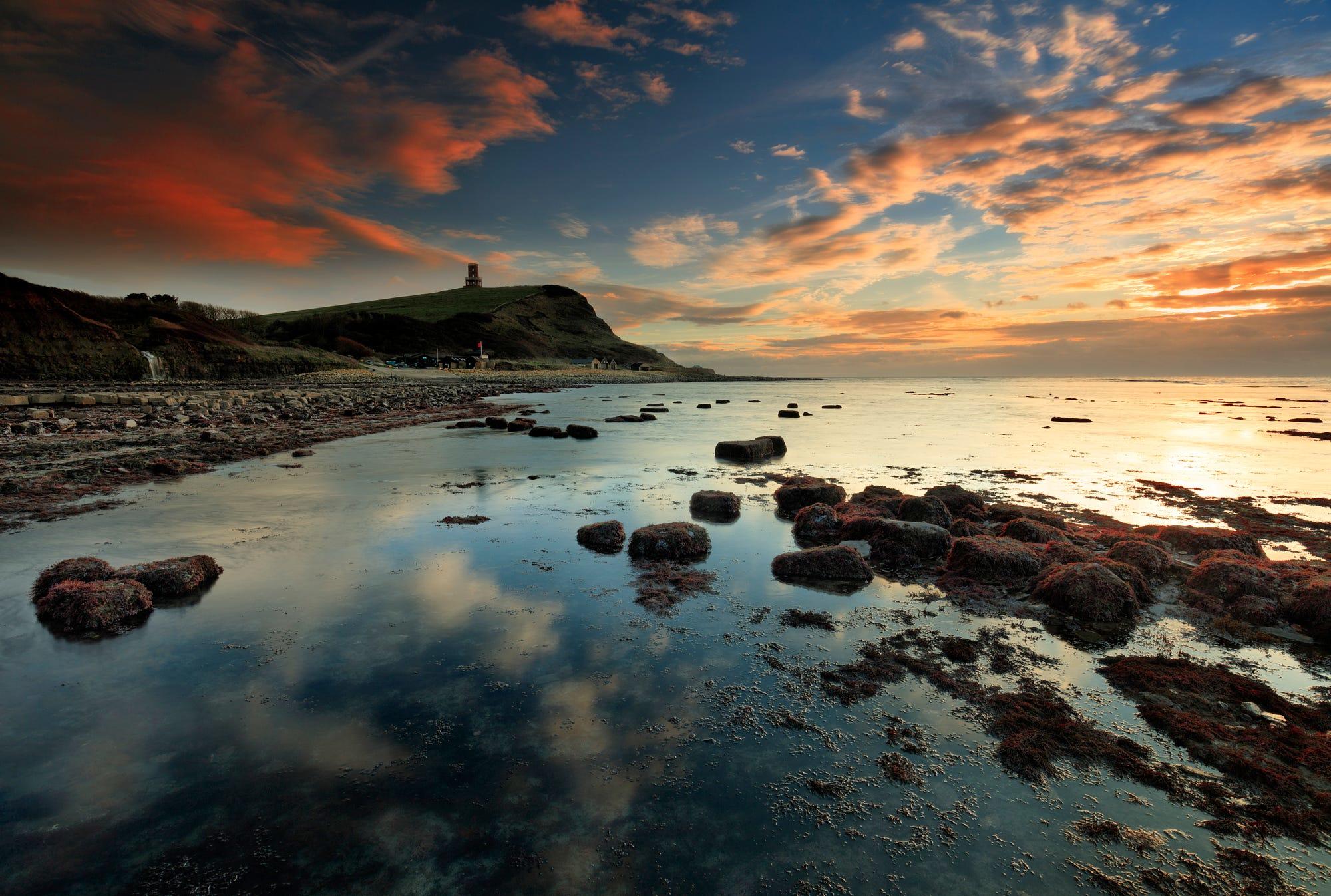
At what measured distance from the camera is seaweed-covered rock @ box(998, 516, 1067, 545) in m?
8.48

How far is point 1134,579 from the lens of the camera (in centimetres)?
676

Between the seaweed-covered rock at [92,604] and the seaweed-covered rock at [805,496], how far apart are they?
31.1 ft

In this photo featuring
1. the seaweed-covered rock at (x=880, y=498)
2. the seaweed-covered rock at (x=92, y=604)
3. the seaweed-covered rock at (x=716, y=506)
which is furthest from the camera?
the seaweed-covered rock at (x=880, y=498)

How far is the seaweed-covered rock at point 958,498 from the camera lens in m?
10.7

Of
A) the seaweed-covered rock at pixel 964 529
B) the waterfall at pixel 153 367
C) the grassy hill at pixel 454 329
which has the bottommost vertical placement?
the seaweed-covered rock at pixel 964 529

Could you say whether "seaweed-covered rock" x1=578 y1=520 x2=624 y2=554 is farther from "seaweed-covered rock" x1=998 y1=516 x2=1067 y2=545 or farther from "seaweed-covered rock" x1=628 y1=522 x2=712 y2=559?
"seaweed-covered rock" x1=998 y1=516 x2=1067 y2=545

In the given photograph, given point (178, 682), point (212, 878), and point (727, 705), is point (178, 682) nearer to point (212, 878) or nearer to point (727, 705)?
point (212, 878)

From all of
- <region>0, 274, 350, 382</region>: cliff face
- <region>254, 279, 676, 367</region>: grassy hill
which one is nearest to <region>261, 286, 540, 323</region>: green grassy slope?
<region>254, 279, 676, 367</region>: grassy hill

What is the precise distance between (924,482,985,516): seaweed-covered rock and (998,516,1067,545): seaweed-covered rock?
1.76 m

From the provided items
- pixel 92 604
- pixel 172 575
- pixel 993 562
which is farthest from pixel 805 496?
pixel 92 604

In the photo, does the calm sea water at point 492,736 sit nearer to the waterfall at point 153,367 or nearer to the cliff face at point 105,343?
the waterfall at point 153,367

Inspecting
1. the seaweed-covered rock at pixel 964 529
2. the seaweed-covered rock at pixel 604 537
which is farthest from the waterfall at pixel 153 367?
the seaweed-covered rock at pixel 964 529

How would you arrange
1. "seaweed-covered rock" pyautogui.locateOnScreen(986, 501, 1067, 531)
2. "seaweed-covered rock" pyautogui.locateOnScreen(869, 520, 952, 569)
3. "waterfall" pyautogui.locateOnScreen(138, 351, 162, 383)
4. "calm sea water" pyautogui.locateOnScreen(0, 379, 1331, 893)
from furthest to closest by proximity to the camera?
"waterfall" pyautogui.locateOnScreen(138, 351, 162, 383), "seaweed-covered rock" pyautogui.locateOnScreen(986, 501, 1067, 531), "seaweed-covered rock" pyautogui.locateOnScreen(869, 520, 952, 569), "calm sea water" pyautogui.locateOnScreen(0, 379, 1331, 893)

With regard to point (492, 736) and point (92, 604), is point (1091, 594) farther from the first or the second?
point (92, 604)
